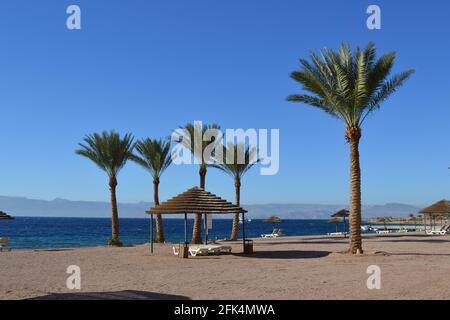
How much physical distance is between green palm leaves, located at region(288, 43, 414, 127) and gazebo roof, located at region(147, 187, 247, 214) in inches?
249

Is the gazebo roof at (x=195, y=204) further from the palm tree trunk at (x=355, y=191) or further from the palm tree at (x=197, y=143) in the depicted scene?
the palm tree at (x=197, y=143)

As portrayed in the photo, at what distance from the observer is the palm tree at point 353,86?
20969 millimetres

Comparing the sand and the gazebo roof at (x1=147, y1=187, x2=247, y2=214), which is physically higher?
the gazebo roof at (x1=147, y1=187, x2=247, y2=214)

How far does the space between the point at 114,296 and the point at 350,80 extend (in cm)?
1429

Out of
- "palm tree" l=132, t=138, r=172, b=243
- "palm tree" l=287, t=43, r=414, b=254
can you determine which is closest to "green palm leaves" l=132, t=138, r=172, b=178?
"palm tree" l=132, t=138, r=172, b=243

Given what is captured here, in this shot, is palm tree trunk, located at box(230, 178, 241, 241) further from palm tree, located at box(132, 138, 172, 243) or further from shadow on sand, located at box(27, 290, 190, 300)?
shadow on sand, located at box(27, 290, 190, 300)

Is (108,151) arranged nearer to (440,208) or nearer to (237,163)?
(237,163)

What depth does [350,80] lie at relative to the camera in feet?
69.6

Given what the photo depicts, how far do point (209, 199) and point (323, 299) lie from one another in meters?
12.9

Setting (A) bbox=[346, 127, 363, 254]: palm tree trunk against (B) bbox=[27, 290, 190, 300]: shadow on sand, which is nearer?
(B) bbox=[27, 290, 190, 300]: shadow on sand

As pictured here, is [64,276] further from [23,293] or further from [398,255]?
[398,255]

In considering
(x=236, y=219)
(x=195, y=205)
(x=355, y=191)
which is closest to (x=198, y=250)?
(x=195, y=205)

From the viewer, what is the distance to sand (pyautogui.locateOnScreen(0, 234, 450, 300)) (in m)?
11.1

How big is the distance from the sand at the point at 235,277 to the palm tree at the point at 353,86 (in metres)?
2.75
